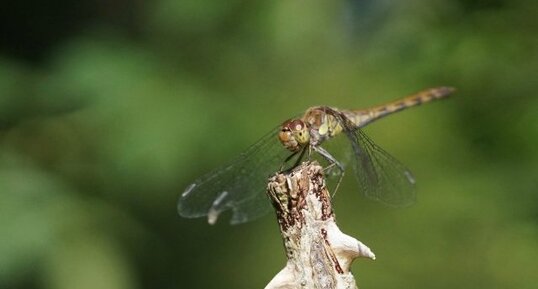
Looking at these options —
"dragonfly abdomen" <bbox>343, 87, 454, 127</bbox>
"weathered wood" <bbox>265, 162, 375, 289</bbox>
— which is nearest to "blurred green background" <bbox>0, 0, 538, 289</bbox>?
"dragonfly abdomen" <bbox>343, 87, 454, 127</bbox>

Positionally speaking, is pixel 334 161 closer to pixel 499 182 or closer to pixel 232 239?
pixel 499 182

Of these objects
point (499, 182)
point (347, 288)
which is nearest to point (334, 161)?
point (499, 182)

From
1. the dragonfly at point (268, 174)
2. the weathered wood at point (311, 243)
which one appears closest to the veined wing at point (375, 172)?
the dragonfly at point (268, 174)

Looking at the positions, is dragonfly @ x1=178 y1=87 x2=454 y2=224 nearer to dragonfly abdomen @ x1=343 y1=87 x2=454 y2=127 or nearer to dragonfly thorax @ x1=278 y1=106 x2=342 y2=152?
dragonfly thorax @ x1=278 y1=106 x2=342 y2=152

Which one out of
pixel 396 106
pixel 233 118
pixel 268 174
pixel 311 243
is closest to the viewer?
pixel 311 243

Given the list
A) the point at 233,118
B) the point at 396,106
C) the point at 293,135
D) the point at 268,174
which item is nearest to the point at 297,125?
the point at 293,135

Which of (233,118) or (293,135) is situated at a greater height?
(233,118)

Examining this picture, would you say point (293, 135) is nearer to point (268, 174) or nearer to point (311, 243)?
point (268, 174)
